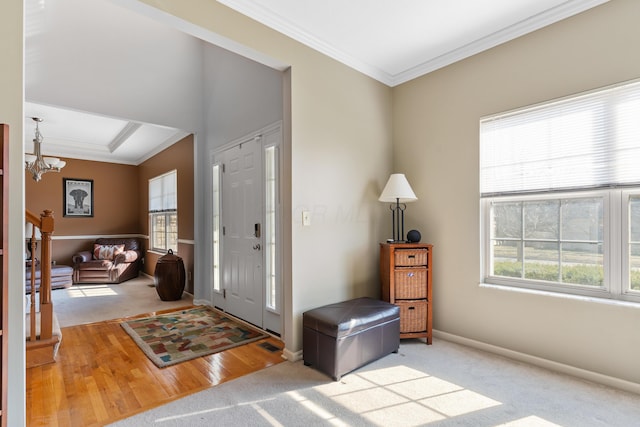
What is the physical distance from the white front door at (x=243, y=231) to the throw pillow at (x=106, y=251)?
3.83 metres

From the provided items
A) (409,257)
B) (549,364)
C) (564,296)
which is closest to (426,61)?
(409,257)

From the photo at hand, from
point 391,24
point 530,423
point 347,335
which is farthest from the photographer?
point 391,24

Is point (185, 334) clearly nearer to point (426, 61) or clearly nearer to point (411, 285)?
point (411, 285)

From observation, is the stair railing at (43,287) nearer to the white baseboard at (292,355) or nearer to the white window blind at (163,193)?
the white baseboard at (292,355)

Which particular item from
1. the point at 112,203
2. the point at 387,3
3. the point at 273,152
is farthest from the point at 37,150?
the point at 387,3

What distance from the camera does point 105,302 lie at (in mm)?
4770

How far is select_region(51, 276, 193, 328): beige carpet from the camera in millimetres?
4060

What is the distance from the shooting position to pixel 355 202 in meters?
3.16

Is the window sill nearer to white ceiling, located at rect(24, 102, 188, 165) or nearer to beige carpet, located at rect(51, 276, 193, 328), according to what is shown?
beige carpet, located at rect(51, 276, 193, 328)

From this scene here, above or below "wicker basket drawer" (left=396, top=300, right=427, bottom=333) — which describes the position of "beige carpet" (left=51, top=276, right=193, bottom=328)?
below

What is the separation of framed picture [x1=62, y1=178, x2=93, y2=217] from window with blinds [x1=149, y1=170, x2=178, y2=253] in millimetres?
1438

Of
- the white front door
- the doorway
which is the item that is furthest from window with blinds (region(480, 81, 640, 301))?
the white front door

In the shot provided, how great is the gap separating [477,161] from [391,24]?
1.35m

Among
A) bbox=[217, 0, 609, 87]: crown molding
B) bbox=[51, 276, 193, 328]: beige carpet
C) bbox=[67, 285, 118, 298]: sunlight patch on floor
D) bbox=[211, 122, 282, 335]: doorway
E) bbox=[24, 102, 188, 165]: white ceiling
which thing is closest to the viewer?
bbox=[217, 0, 609, 87]: crown molding
